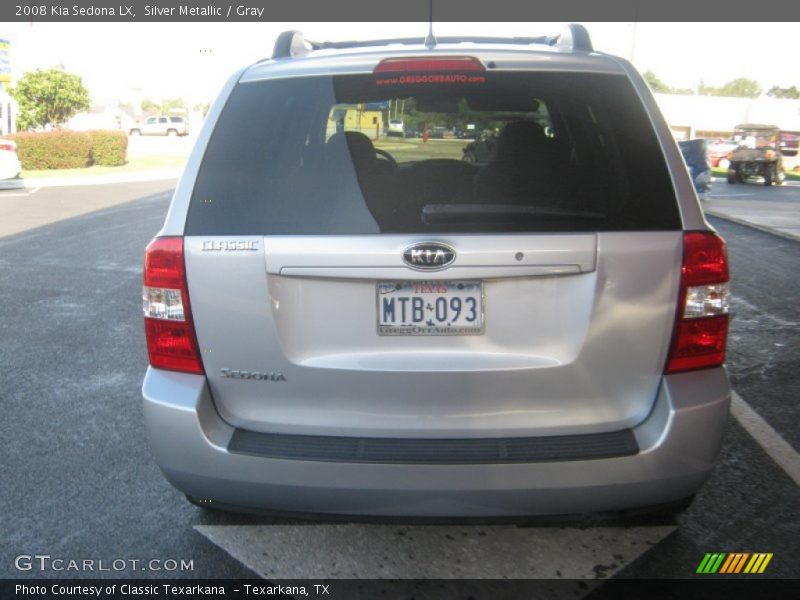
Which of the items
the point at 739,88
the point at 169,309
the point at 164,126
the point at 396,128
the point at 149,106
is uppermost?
the point at 396,128

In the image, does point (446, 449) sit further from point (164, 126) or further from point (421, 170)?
point (164, 126)

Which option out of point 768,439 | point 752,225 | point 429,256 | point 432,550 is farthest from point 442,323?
point 752,225

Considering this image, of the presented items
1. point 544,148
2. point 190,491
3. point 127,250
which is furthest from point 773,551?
point 127,250

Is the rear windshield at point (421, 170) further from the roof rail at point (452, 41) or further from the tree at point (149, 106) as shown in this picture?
the tree at point (149, 106)

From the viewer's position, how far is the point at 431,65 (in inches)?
111

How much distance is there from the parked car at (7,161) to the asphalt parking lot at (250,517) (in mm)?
17952

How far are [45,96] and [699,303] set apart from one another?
4036 cm

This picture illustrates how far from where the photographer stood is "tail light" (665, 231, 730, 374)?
267 cm

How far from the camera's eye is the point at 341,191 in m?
2.70

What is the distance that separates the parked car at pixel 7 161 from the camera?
74.4 ft

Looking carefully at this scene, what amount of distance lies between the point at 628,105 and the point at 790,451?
2.40 m

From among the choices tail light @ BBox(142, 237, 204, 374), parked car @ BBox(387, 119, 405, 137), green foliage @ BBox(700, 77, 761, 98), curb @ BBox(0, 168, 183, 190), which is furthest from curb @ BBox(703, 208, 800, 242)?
green foliage @ BBox(700, 77, 761, 98)

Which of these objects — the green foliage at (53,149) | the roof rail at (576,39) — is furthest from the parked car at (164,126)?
the roof rail at (576,39)

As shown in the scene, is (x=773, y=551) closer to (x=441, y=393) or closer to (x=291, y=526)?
(x=441, y=393)
